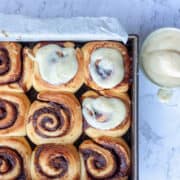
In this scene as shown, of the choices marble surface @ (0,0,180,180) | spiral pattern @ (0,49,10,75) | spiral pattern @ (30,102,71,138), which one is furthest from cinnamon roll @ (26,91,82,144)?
marble surface @ (0,0,180,180)

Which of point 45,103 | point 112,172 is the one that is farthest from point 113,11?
point 112,172

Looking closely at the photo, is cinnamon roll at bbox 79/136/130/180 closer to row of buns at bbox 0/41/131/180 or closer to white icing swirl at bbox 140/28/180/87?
row of buns at bbox 0/41/131/180

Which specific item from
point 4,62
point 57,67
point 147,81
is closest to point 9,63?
point 4,62

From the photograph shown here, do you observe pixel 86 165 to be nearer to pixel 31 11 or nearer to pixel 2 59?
pixel 2 59

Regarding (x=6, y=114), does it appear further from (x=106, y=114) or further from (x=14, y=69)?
(x=106, y=114)

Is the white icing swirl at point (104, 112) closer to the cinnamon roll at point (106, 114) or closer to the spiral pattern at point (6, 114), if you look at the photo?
the cinnamon roll at point (106, 114)

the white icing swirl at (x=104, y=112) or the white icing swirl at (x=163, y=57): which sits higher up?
the white icing swirl at (x=163, y=57)

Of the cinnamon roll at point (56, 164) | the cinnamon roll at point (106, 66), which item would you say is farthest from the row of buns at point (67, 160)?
the cinnamon roll at point (106, 66)
